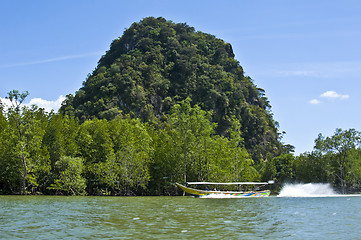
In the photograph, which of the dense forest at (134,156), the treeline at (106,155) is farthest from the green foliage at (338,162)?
the treeline at (106,155)

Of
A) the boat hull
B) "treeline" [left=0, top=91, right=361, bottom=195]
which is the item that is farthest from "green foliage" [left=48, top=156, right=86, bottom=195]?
the boat hull

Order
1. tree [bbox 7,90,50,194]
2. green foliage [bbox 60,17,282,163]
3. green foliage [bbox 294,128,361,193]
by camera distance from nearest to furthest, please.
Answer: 1. tree [bbox 7,90,50,194]
2. green foliage [bbox 294,128,361,193]
3. green foliage [bbox 60,17,282,163]

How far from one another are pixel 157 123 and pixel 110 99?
22.1 m

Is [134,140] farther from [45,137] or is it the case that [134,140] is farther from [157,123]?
[157,123]

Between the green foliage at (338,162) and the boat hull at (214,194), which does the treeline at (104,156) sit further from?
the green foliage at (338,162)

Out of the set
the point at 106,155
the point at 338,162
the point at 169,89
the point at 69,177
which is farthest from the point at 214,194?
the point at 169,89

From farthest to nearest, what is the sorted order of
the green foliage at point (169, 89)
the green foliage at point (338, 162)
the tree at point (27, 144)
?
the green foliage at point (169, 89) < the green foliage at point (338, 162) < the tree at point (27, 144)

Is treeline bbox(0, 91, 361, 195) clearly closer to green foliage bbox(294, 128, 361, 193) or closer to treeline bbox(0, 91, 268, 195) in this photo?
treeline bbox(0, 91, 268, 195)

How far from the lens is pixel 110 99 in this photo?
144m

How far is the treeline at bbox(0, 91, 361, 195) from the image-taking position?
184 feet

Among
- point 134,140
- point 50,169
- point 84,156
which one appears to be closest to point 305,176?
point 134,140

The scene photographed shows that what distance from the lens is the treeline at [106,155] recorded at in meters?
56.2

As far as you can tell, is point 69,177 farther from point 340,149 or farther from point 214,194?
point 340,149

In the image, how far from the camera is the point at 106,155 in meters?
64.3
